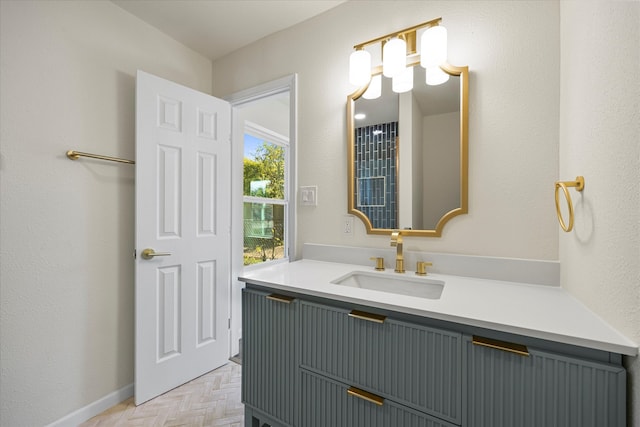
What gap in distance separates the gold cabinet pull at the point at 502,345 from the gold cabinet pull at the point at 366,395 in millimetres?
405

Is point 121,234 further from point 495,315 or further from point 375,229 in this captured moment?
point 495,315

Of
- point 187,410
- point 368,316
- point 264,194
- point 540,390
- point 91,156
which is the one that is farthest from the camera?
point 264,194

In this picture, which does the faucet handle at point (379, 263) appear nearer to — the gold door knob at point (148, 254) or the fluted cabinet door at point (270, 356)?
the fluted cabinet door at point (270, 356)

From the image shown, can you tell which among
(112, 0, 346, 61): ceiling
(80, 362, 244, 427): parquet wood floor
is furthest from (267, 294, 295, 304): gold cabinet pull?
(112, 0, 346, 61): ceiling

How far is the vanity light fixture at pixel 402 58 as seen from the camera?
1352mm

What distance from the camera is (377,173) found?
161 cm

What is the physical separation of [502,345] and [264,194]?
2.53 m

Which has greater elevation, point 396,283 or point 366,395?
point 396,283

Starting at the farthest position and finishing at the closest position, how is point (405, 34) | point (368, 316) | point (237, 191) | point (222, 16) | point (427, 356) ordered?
1. point (237, 191)
2. point (222, 16)
3. point (405, 34)
4. point (368, 316)
5. point (427, 356)

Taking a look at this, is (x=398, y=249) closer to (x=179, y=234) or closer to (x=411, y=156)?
(x=411, y=156)

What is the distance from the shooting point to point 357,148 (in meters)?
1.67

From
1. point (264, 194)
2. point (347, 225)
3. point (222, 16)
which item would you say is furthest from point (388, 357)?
point (264, 194)

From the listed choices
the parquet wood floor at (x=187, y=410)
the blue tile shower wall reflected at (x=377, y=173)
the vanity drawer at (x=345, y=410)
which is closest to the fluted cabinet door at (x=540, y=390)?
the vanity drawer at (x=345, y=410)

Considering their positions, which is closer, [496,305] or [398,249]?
[496,305]
